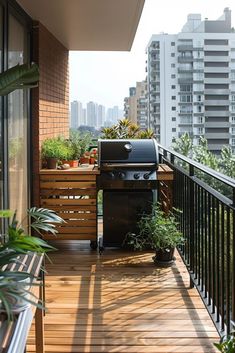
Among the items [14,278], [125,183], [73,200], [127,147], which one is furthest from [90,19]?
[14,278]

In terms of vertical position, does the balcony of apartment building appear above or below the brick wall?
below

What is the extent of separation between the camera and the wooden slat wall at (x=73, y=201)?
4.44 metres

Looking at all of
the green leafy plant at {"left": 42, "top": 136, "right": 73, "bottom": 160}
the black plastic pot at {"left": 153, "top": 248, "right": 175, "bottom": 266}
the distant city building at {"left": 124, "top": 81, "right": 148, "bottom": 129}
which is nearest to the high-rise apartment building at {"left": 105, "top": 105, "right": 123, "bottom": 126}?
the distant city building at {"left": 124, "top": 81, "right": 148, "bottom": 129}

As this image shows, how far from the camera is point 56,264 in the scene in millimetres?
4074

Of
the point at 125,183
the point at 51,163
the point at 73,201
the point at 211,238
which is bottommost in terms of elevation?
the point at 211,238

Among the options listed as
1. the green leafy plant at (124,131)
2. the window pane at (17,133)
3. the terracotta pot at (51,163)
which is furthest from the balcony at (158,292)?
the green leafy plant at (124,131)

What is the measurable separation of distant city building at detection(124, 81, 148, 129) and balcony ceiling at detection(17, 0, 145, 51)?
71.4 inches

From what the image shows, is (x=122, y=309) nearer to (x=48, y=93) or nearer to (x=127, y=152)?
(x=127, y=152)

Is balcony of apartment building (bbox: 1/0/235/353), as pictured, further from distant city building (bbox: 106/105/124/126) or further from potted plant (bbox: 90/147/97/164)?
distant city building (bbox: 106/105/124/126)

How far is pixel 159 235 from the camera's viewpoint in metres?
3.87

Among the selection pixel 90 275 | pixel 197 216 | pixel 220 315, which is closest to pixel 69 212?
pixel 90 275

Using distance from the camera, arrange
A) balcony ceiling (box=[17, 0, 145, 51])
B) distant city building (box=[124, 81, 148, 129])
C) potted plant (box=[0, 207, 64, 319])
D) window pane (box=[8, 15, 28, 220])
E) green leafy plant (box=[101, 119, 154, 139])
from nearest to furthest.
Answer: potted plant (box=[0, 207, 64, 319]) → window pane (box=[8, 15, 28, 220]) → balcony ceiling (box=[17, 0, 145, 51]) → green leafy plant (box=[101, 119, 154, 139]) → distant city building (box=[124, 81, 148, 129])

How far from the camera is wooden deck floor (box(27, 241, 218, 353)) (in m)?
2.48

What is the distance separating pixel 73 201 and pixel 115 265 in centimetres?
82
